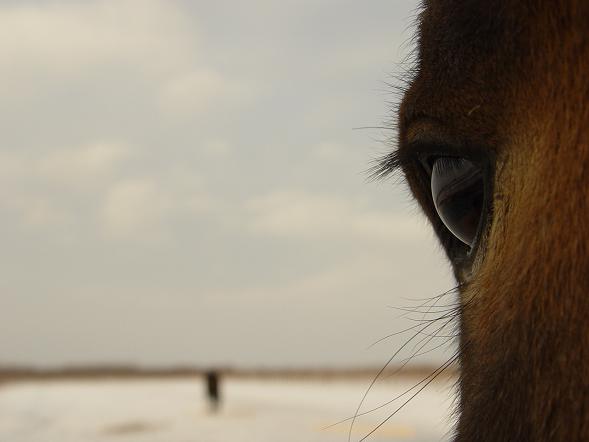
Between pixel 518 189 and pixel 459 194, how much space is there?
0.33 metres

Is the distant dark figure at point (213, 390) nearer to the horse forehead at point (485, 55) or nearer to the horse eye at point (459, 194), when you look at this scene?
the horse eye at point (459, 194)

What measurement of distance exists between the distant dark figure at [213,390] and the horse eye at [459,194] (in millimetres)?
27346

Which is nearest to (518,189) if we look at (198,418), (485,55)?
(485,55)

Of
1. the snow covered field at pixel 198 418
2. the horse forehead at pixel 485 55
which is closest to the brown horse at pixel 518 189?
the horse forehead at pixel 485 55

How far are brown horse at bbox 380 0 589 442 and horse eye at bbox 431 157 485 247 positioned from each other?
0.01m

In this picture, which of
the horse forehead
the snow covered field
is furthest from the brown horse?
the snow covered field

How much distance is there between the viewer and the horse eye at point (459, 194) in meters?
1.78

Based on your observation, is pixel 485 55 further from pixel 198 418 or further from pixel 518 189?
pixel 198 418

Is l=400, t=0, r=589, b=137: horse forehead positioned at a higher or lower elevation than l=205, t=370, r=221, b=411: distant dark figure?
lower

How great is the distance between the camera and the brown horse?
137cm

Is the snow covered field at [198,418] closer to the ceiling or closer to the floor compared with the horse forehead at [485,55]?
closer to the ceiling

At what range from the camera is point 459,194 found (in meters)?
1.86

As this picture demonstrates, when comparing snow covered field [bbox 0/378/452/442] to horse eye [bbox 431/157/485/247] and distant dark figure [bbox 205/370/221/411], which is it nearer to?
distant dark figure [bbox 205/370/221/411]

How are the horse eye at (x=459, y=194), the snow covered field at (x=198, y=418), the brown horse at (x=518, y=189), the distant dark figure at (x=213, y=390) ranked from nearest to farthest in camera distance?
the brown horse at (x=518, y=189) → the horse eye at (x=459, y=194) → the snow covered field at (x=198, y=418) → the distant dark figure at (x=213, y=390)
